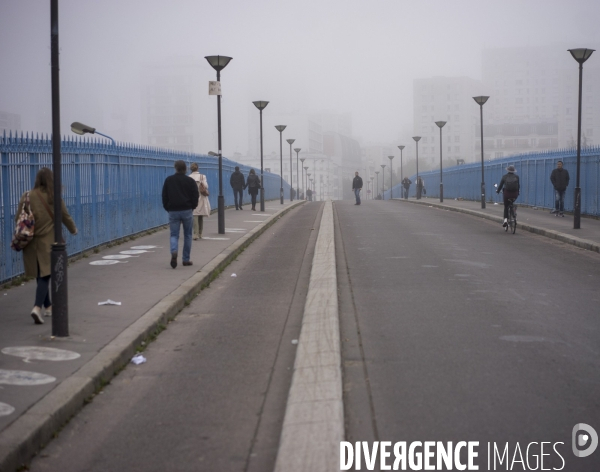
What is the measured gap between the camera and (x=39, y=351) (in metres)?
6.89

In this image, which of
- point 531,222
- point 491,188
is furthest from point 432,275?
point 491,188

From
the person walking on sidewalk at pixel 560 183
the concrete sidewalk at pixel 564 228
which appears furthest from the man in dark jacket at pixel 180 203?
the person walking on sidewalk at pixel 560 183

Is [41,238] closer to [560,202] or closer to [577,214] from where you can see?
[577,214]

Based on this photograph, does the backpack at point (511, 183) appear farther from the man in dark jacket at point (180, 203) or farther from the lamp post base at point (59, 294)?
the lamp post base at point (59, 294)

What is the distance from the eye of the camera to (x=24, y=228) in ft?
26.7

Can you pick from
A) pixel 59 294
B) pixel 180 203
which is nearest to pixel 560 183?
pixel 180 203

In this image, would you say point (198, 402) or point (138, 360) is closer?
point (198, 402)

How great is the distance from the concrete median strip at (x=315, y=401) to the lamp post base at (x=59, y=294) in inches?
87.9

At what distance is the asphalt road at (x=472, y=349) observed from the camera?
4.99 metres

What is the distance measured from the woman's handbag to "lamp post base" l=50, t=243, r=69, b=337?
0.82 metres

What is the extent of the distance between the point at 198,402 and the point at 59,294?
7.93 ft

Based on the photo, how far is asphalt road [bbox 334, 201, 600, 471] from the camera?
16.4 feet

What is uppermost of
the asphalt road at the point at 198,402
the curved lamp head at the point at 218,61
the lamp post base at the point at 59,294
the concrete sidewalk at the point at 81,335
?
the curved lamp head at the point at 218,61

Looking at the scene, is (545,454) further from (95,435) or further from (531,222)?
(531,222)
